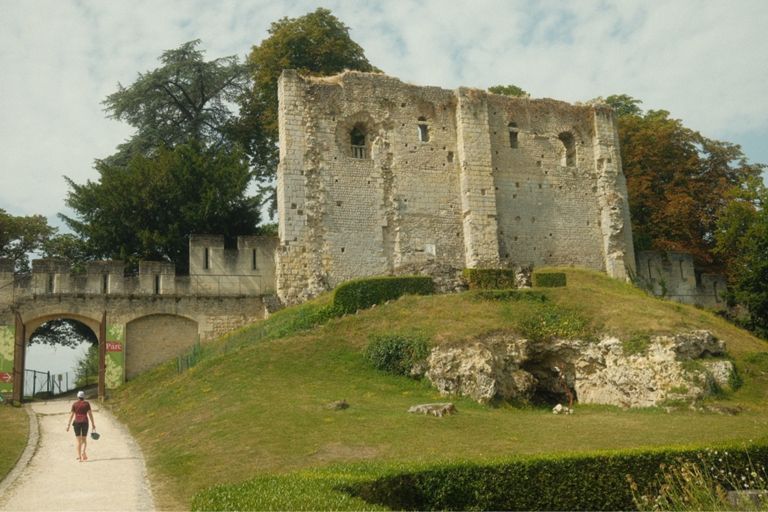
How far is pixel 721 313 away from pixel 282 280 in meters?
19.8

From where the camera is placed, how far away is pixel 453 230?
3262 centimetres

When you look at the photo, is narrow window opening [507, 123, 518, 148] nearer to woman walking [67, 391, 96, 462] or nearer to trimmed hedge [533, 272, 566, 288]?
trimmed hedge [533, 272, 566, 288]

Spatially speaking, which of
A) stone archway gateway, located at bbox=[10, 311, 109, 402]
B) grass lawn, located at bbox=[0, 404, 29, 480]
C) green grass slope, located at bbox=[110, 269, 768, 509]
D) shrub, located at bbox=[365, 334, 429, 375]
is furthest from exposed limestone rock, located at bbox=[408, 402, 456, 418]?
stone archway gateway, located at bbox=[10, 311, 109, 402]

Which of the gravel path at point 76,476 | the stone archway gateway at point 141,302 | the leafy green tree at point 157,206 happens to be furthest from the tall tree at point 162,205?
the gravel path at point 76,476

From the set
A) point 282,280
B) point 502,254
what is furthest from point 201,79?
point 502,254

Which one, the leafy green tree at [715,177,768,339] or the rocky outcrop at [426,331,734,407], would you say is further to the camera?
the leafy green tree at [715,177,768,339]

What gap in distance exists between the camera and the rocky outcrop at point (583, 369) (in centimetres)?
2081

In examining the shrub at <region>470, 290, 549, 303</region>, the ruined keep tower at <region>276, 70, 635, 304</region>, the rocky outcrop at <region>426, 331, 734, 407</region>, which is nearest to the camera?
the rocky outcrop at <region>426, 331, 734, 407</region>

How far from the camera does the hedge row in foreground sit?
33.6ft

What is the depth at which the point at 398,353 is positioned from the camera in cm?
2214

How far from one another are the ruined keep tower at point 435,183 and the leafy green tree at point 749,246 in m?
4.33

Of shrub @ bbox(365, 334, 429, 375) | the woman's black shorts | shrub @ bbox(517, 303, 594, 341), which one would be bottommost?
the woman's black shorts

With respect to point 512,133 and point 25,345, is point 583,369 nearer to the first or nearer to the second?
point 512,133

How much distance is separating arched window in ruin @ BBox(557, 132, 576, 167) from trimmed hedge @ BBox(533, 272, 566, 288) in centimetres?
821
